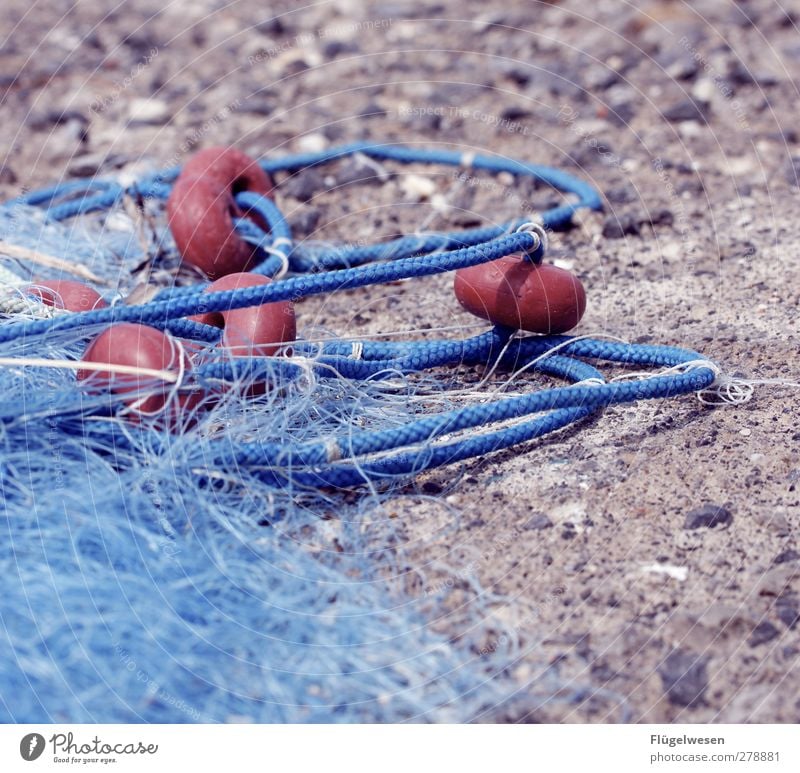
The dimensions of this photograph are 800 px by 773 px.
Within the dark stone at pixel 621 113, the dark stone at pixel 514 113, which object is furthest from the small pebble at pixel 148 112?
the dark stone at pixel 621 113

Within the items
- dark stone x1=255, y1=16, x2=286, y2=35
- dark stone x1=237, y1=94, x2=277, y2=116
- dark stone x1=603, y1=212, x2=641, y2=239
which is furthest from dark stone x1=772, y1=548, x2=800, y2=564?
dark stone x1=255, y1=16, x2=286, y2=35

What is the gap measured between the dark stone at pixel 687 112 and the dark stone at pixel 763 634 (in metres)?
A: 2.08

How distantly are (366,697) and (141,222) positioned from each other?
159 centimetres

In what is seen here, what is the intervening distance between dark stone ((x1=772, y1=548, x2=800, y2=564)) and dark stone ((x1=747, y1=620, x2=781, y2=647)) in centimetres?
13

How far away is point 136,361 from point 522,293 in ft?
2.46

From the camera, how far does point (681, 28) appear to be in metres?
3.65

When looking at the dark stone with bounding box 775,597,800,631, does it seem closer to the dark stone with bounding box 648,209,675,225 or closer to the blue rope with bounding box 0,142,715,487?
the blue rope with bounding box 0,142,715,487

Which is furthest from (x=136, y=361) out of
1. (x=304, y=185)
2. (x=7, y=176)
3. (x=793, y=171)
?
(x=793, y=171)

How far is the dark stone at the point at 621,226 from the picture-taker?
8.84ft

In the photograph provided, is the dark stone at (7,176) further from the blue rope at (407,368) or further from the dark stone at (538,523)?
the dark stone at (538,523)

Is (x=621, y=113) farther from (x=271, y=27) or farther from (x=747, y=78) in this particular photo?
(x=271, y=27)

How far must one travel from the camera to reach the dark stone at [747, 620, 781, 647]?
1481mm

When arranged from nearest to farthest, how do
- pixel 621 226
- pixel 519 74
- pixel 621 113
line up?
pixel 621 226 → pixel 621 113 → pixel 519 74

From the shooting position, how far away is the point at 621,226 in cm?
271
